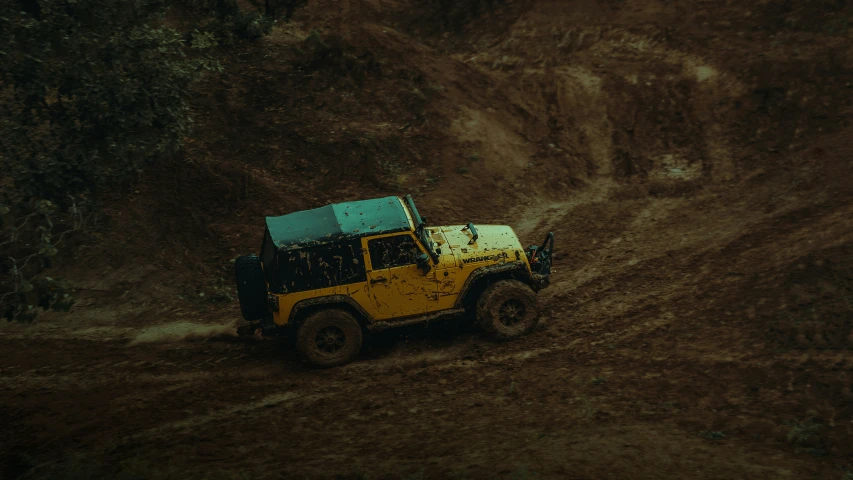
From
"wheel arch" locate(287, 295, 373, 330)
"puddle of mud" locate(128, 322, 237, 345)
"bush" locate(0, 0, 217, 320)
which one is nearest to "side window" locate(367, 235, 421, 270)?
"wheel arch" locate(287, 295, 373, 330)

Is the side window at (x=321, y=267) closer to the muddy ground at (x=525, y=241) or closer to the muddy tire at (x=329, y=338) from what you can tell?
the muddy tire at (x=329, y=338)

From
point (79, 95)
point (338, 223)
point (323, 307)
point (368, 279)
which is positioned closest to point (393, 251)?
point (368, 279)

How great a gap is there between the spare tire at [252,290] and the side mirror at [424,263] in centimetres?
234

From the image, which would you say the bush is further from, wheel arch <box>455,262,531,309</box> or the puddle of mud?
wheel arch <box>455,262,531,309</box>

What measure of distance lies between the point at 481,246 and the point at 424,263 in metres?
1.04

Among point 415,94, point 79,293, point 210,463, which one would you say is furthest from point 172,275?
point 415,94

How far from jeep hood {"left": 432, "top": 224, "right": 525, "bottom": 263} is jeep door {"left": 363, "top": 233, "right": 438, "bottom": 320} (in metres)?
0.56

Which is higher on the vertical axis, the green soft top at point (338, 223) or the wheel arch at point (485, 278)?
the green soft top at point (338, 223)

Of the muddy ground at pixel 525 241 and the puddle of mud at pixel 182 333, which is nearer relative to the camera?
the muddy ground at pixel 525 241

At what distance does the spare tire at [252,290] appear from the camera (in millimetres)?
11344

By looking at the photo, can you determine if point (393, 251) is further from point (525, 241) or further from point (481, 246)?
point (525, 241)

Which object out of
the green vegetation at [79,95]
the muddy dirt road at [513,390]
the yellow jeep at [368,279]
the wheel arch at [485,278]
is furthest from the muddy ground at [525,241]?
the green vegetation at [79,95]

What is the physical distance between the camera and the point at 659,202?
659 inches

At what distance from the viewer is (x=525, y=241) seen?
52.4 feet
